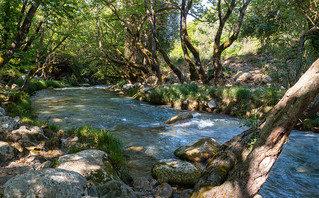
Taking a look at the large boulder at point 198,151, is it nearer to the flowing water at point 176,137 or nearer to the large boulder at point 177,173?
the flowing water at point 176,137

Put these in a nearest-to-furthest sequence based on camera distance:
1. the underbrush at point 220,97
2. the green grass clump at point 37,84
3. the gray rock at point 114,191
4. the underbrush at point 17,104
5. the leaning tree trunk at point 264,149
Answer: the leaning tree trunk at point 264,149 < the gray rock at point 114,191 < the underbrush at point 17,104 < the underbrush at point 220,97 < the green grass clump at point 37,84

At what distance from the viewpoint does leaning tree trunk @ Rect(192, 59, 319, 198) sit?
1848 millimetres

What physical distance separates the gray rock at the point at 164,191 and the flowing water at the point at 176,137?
670mm

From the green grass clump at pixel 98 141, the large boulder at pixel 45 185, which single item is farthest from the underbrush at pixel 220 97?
the large boulder at pixel 45 185

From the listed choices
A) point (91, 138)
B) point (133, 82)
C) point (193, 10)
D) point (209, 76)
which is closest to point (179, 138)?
point (91, 138)

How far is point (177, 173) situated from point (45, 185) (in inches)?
85.8

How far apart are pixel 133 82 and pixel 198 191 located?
53.4 ft

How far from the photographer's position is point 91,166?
3.08m

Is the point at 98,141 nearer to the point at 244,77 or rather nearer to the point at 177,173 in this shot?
the point at 177,173

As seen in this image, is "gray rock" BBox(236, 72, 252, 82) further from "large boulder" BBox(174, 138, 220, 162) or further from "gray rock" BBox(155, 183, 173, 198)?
"gray rock" BBox(155, 183, 173, 198)

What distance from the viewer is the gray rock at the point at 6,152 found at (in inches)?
130

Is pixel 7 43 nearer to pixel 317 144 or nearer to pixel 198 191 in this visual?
pixel 198 191

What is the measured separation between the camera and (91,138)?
4.74m

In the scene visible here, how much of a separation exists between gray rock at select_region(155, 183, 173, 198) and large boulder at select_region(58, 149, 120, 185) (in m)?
0.68
